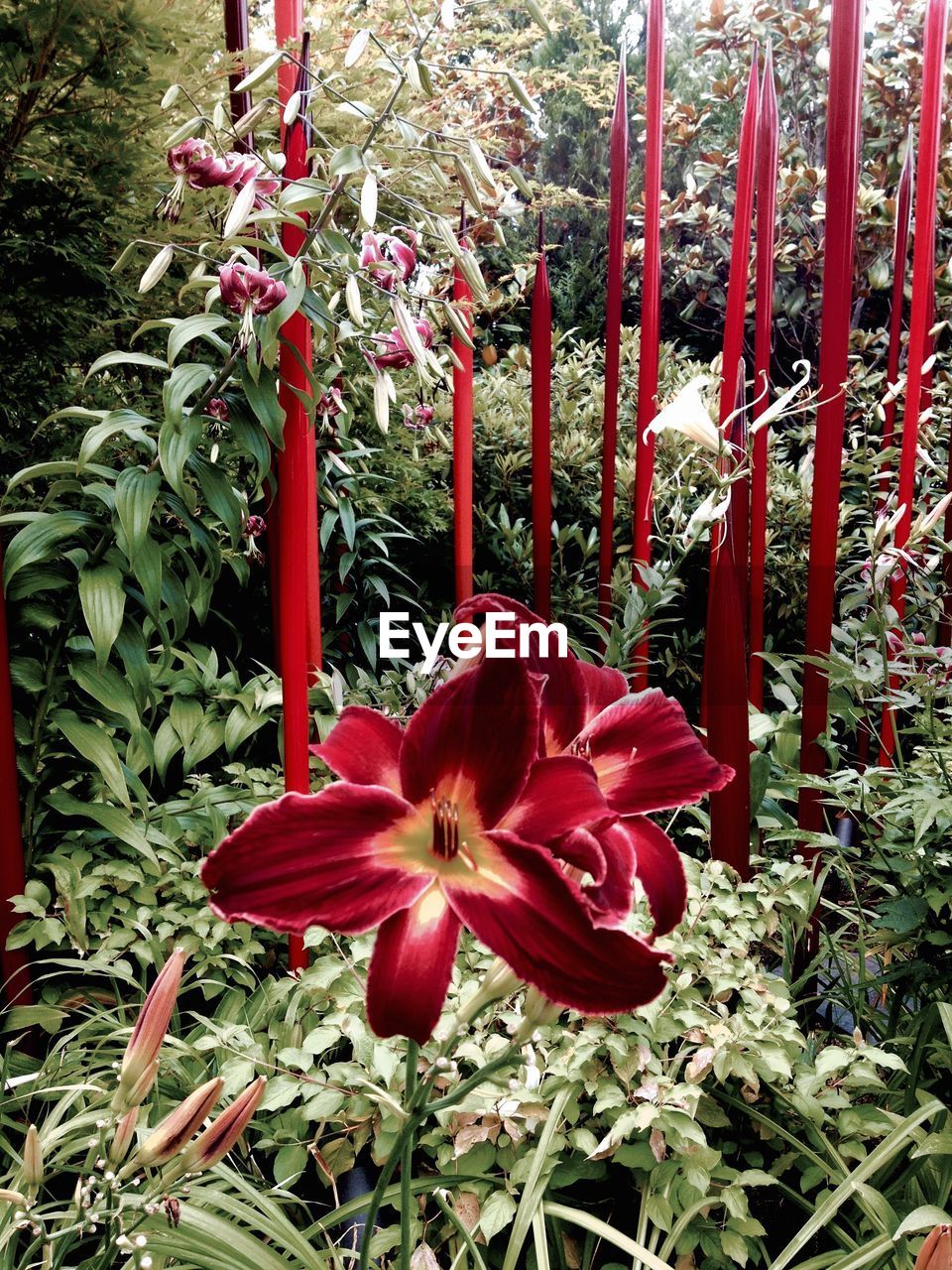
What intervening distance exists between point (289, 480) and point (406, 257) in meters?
0.25

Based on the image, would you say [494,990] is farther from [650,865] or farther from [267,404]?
[267,404]

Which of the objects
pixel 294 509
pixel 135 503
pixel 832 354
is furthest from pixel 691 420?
pixel 135 503

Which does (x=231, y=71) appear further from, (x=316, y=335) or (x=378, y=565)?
(x=378, y=565)

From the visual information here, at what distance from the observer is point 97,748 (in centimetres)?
89

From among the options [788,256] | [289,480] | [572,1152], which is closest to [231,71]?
[289,480]

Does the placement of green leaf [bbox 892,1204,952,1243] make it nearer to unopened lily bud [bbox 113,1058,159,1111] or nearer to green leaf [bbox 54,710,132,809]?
unopened lily bud [bbox 113,1058,159,1111]

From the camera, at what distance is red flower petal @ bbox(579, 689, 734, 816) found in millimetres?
303

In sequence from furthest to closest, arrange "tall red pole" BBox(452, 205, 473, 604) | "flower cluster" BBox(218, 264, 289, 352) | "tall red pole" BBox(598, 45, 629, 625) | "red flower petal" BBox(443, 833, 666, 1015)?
"tall red pole" BBox(598, 45, 629, 625) → "tall red pole" BBox(452, 205, 473, 604) → "flower cluster" BBox(218, 264, 289, 352) → "red flower petal" BBox(443, 833, 666, 1015)

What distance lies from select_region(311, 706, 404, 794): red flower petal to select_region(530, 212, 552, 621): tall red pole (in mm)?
987

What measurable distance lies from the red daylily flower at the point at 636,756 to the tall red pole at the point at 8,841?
27.4 inches

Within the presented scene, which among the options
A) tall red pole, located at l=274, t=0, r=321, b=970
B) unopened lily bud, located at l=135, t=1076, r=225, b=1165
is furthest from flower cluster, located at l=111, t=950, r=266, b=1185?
tall red pole, located at l=274, t=0, r=321, b=970

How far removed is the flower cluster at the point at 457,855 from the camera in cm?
24

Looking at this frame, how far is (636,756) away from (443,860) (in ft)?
0.26

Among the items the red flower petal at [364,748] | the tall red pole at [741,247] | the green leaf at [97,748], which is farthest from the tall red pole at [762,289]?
the red flower petal at [364,748]
